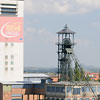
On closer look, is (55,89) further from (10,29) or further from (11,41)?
(10,29)

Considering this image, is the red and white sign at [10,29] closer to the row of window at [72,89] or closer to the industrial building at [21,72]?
the industrial building at [21,72]

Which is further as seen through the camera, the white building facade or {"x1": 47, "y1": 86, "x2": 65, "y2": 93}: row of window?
the white building facade

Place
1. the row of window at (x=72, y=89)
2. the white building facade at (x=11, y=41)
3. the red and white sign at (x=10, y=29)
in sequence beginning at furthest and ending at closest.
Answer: the white building facade at (x=11, y=41)
the red and white sign at (x=10, y=29)
the row of window at (x=72, y=89)

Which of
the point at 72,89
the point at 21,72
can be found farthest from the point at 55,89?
the point at 21,72

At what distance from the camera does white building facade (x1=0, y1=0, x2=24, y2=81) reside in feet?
541

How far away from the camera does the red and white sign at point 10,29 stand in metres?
164

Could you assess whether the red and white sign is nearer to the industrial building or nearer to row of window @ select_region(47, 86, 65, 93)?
the industrial building

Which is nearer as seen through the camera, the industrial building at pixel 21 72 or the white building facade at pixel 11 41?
the industrial building at pixel 21 72

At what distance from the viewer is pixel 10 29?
165m

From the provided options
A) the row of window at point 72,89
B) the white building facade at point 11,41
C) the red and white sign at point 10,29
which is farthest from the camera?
the white building facade at point 11,41

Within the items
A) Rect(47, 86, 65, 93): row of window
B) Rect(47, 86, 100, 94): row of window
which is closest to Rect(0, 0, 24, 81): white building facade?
Rect(47, 86, 65, 93): row of window

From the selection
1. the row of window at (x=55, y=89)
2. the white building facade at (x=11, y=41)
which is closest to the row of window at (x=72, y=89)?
the row of window at (x=55, y=89)

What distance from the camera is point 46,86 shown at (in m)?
127

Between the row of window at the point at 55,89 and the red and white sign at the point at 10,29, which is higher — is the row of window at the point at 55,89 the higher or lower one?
the lower one
